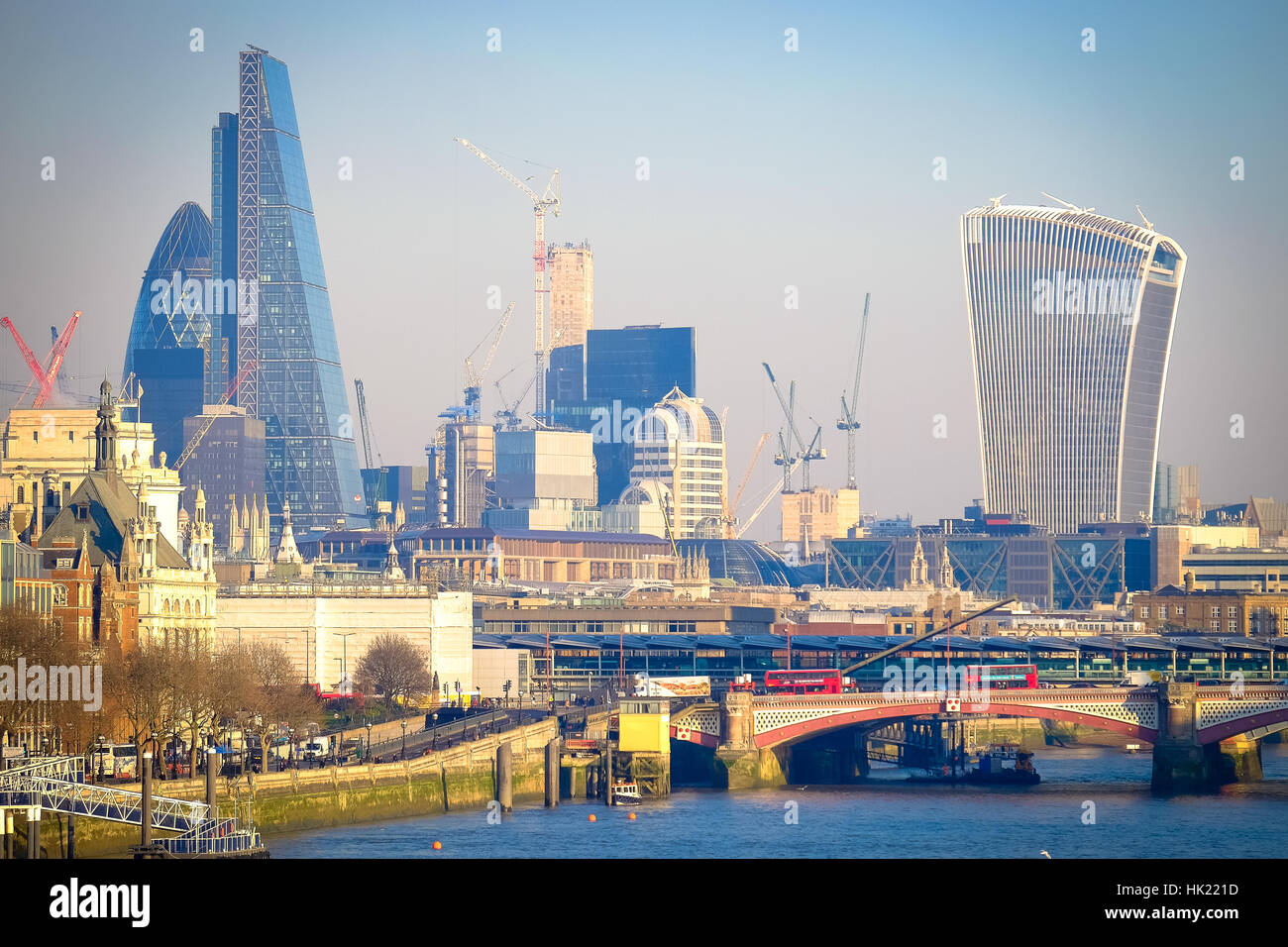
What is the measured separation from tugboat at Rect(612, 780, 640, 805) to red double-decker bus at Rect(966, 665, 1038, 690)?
27457mm

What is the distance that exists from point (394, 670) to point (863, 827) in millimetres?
50436

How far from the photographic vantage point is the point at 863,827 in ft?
305

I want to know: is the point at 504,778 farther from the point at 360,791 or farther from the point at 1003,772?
the point at 1003,772

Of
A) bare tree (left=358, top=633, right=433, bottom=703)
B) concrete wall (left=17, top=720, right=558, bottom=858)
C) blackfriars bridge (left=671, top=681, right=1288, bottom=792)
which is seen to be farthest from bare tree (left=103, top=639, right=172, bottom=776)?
bare tree (left=358, top=633, right=433, bottom=703)

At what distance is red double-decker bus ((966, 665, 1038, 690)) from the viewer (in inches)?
5399

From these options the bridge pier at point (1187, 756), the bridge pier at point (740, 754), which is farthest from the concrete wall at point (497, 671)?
the bridge pier at point (1187, 756)

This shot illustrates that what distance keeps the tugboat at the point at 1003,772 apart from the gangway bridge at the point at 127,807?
49.8 m

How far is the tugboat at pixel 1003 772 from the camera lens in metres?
120

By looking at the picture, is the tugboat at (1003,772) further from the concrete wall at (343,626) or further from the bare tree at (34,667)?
the bare tree at (34,667)

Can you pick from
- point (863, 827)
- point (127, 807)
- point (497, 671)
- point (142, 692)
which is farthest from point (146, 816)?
point (497, 671)

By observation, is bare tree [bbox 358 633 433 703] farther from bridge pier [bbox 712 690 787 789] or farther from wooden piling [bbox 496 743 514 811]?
wooden piling [bbox 496 743 514 811]
